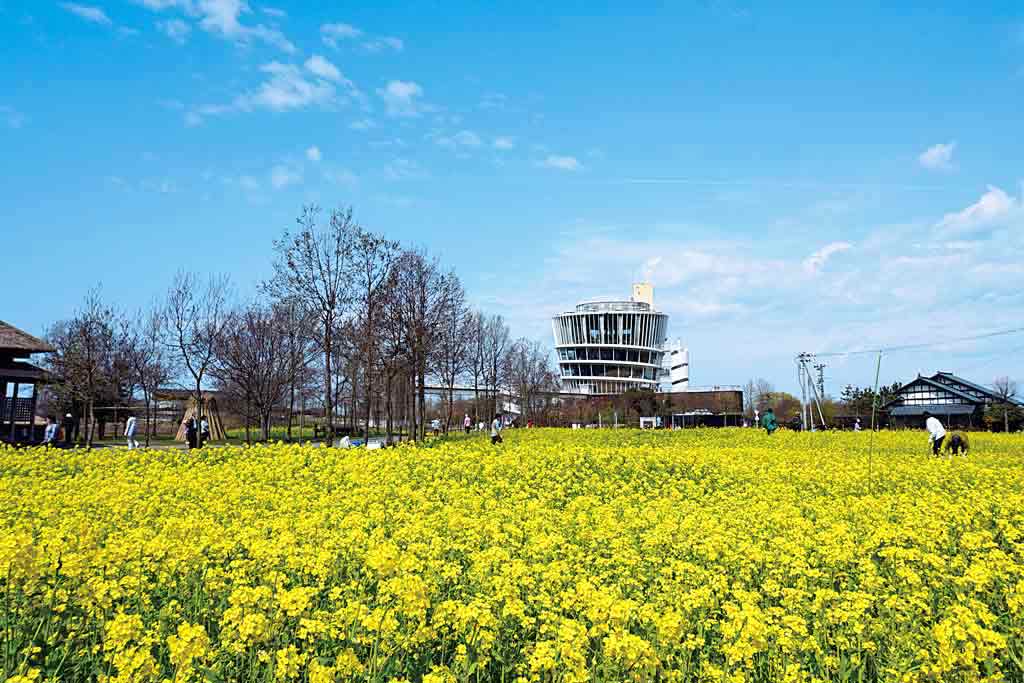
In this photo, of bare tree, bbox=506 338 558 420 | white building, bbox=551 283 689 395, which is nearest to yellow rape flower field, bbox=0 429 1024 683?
bare tree, bbox=506 338 558 420

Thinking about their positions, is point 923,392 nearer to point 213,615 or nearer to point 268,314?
point 268,314

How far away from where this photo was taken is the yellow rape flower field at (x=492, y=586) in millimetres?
3436

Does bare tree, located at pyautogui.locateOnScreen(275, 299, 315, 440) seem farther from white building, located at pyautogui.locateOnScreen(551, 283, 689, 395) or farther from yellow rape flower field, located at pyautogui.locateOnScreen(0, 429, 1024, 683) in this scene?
white building, located at pyautogui.locateOnScreen(551, 283, 689, 395)

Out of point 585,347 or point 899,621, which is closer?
point 899,621

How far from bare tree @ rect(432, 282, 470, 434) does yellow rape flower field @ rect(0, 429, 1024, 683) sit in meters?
17.6

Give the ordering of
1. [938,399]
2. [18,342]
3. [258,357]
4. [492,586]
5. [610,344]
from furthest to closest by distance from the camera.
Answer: [610,344], [938,399], [258,357], [18,342], [492,586]

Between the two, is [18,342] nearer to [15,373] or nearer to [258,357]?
[15,373]

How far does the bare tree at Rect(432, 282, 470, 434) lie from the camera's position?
85.6 ft

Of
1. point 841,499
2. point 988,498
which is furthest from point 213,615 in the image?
point 988,498

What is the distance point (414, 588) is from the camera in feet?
11.8

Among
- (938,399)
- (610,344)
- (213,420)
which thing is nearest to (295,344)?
(213,420)

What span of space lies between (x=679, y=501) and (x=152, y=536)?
18.2 feet

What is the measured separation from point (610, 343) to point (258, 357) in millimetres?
77046

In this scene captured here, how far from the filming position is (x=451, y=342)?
30.7 metres
